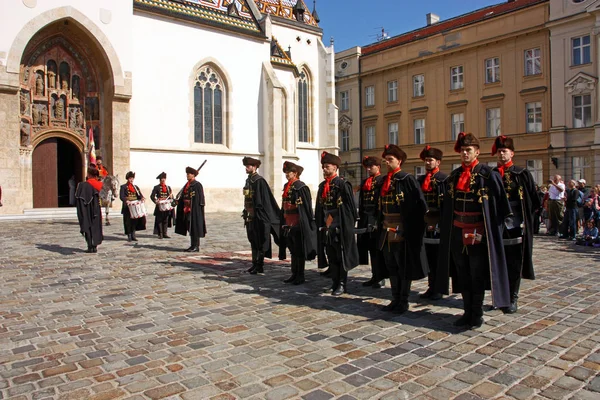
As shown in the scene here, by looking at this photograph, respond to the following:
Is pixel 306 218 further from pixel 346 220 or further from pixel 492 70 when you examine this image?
pixel 492 70

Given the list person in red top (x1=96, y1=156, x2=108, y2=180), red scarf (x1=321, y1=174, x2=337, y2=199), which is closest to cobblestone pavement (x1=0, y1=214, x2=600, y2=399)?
red scarf (x1=321, y1=174, x2=337, y2=199)

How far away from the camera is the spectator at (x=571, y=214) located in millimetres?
13875

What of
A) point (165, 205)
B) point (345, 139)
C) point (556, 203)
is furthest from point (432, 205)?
point (345, 139)

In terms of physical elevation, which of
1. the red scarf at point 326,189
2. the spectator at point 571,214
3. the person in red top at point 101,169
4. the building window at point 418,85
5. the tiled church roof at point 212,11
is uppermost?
the tiled church roof at point 212,11

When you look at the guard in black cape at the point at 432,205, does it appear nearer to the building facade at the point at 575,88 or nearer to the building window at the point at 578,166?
the building facade at the point at 575,88

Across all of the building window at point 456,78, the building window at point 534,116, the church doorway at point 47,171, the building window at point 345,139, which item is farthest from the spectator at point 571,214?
the building window at point 345,139

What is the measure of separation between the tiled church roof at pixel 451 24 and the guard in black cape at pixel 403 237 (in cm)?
2806

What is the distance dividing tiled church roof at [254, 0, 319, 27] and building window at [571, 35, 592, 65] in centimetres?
1466

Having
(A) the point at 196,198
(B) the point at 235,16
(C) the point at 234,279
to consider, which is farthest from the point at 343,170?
(C) the point at 234,279

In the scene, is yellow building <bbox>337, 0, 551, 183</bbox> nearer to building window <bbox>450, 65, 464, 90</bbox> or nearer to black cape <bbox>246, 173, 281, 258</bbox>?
building window <bbox>450, 65, 464, 90</bbox>

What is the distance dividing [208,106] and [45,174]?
25.4 feet

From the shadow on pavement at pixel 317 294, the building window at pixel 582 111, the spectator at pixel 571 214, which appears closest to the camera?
the shadow on pavement at pixel 317 294

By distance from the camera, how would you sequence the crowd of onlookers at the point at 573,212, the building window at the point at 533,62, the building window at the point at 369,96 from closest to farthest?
the crowd of onlookers at the point at 573,212 → the building window at the point at 533,62 → the building window at the point at 369,96

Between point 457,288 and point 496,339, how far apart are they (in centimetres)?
79
